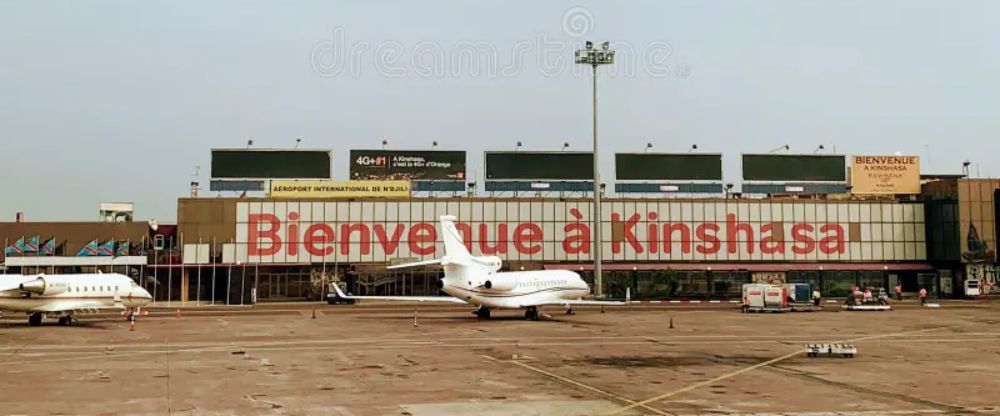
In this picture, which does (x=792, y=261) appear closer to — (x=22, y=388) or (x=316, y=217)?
(x=316, y=217)

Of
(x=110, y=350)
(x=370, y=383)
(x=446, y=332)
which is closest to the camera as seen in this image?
(x=370, y=383)

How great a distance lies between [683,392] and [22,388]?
1681 cm

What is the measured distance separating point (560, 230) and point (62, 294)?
176 ft

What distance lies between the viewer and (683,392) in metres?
20.9

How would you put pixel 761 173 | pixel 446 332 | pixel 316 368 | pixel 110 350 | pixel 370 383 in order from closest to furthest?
pixel 370 383
pixel 316 368
pixel 110 350
pixel 446 332
pixel 761 173

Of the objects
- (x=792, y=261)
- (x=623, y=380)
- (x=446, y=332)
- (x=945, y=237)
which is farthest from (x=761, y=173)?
(x=623, y=380)

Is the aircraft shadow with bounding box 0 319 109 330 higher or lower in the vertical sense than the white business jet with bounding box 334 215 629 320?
lower

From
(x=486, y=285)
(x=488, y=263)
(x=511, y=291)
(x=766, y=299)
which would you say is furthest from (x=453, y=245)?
(x=766, y=299)

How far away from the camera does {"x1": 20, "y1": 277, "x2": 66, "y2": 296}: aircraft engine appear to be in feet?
151

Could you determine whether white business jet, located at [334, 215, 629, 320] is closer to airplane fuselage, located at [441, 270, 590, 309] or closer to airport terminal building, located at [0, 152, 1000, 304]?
airplane fuselage, located at [441, 270, 590, 309]

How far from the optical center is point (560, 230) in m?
91.1

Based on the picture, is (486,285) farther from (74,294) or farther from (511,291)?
(74,294)

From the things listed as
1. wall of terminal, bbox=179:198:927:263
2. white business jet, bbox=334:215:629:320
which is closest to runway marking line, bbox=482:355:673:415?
white business jet, bbox=334:215:629:320

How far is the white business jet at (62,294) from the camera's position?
46344 millimetres
